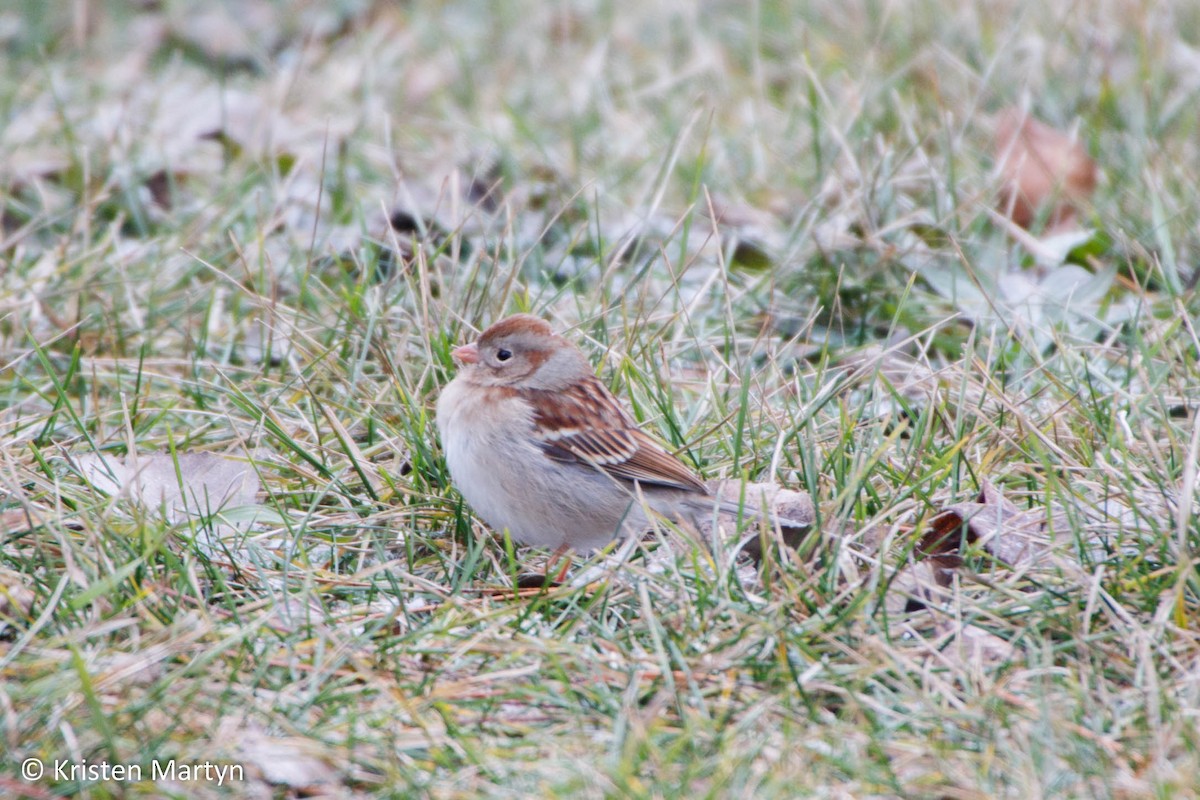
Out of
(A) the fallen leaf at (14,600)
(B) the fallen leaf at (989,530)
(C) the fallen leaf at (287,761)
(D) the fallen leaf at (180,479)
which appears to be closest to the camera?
(C) the fallen leaf at (287,761)

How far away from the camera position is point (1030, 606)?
2656mm

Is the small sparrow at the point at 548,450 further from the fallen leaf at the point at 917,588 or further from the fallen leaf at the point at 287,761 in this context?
the fallen leaf at the point at 287,761

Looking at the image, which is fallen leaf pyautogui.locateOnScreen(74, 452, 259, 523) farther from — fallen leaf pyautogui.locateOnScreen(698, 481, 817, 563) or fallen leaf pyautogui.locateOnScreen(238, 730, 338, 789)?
fallen leaf pyautogui.locateOnScreen(698, 481, 817, 563)

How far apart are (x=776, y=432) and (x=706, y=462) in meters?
0.19

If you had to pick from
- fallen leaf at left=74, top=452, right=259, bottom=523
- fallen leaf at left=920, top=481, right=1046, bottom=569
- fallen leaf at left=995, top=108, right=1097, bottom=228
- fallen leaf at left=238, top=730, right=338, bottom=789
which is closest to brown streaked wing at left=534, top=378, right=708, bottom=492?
fallen leaf at left=920, top=481, right=1046, bottom=569

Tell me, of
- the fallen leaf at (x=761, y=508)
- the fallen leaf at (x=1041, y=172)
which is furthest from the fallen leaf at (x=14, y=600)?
the fallen leaf at (x=1041, y=172)

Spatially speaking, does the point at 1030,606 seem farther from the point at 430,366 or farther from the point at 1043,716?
the point at 430,366

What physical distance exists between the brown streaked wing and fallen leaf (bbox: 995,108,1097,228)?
1794 mm

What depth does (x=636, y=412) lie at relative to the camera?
368 centimetres

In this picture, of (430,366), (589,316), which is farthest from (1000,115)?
(430,366)

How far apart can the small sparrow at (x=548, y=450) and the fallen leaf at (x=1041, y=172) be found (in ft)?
5.99

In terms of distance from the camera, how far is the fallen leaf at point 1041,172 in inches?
187

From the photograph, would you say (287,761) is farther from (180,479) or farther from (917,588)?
(917,588)


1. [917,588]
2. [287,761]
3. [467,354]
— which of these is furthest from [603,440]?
[287,761]
